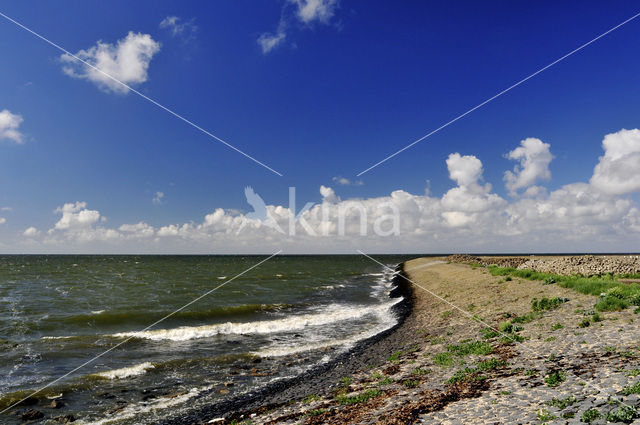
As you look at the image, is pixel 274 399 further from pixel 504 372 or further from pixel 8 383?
pixel 8 383

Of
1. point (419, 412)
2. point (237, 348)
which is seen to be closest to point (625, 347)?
point (419, 412)

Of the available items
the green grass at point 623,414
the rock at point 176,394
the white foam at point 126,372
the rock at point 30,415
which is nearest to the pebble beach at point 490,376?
the green grass at point 623,414

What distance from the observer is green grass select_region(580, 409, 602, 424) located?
8406 mm

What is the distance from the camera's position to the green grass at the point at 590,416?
8406 mm

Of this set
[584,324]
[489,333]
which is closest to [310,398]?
[489,333]

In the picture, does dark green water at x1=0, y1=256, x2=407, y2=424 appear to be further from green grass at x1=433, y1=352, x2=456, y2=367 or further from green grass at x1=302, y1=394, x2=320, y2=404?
green grass at x1=433, y1=352, x2=456, y2=367

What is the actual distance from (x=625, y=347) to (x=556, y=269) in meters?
32.3

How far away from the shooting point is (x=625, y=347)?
44.1 feet

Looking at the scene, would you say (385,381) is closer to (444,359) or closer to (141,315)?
(444,359)

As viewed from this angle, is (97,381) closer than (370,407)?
No

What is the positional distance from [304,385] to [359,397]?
4.60m

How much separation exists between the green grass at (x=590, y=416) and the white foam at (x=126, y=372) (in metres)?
21.7

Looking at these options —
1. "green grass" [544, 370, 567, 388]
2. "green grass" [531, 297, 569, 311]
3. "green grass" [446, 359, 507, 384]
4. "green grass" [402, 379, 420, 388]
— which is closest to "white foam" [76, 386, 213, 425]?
"green grass" [402, 379, 420, 388]

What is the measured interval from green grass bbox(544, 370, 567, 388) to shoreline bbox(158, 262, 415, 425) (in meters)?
8.73
